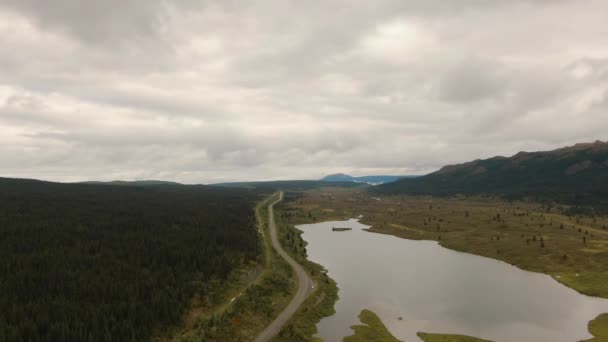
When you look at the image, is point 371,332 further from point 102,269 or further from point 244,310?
Answer: point 102,269

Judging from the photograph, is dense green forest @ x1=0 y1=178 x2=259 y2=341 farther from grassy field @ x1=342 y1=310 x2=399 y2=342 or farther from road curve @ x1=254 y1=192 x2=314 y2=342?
grassy field @ x1=342 y1=310 x2=399 y2=342

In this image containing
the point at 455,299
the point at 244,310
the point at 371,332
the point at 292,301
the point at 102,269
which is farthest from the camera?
the point at 455,299

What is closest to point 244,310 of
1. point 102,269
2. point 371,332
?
point 371,332

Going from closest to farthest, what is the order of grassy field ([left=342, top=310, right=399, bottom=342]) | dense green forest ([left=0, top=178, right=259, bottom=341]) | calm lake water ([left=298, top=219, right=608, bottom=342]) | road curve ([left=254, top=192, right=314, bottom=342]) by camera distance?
dense green forest ([left=0, top=178, right=259, bottom=341]), grassy field ([left=342, top=310, right=399, bottom=342]), road curve ([left=254, top=192, right=314, bottom=342]), calm lake water ([left=298, top=219, right=608, bottom=342])

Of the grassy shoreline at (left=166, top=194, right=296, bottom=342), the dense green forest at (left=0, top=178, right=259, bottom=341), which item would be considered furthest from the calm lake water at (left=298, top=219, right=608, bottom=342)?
the dense green forest at (left=0, top=178, right=259, bottom=341)

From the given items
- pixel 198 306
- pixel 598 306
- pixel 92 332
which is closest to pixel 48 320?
pixel 92 332

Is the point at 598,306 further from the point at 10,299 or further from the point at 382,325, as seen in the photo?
the point at 10,299
